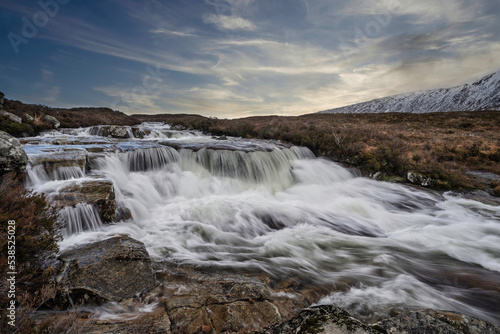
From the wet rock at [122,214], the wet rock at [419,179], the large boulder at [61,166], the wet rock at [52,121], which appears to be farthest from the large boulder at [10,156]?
the wet rock at [419,179]

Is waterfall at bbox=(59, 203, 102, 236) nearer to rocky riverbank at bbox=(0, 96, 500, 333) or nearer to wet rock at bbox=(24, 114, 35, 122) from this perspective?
rocky riverbank at bbox=(0, 96, 500, 333)

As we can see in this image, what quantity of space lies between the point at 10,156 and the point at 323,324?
819 centimetres

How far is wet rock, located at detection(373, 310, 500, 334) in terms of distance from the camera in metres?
2.47

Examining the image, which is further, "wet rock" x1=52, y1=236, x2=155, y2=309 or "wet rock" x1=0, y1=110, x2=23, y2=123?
"wet rock" x1=0, y1=110, x2=23, y2=123

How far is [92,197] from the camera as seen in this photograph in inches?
238

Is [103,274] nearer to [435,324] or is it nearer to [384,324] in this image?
[384,324]

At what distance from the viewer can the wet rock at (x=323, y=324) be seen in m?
2.25

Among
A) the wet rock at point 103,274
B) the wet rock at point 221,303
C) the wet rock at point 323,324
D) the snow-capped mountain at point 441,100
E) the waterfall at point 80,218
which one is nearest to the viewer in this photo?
the wet rock at point 323,324

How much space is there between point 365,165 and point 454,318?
12.5 m

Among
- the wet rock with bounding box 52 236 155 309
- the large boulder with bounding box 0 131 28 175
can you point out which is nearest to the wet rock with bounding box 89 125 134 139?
the large boulder with bounding box 0 131 28 175

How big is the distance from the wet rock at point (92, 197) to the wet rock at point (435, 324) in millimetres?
6587

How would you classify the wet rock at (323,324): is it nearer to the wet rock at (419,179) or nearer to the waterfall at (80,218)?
the waterfall at (80,218)

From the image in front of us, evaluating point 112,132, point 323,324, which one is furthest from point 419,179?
point 112,132

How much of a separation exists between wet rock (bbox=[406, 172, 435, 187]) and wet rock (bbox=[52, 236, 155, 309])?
13.8m
